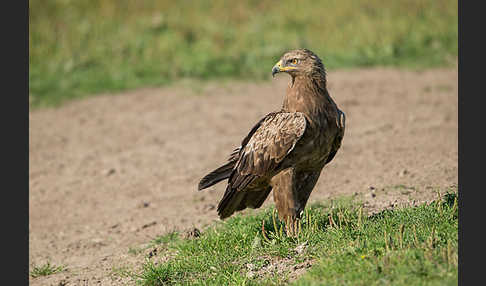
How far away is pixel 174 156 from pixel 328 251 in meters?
4.80

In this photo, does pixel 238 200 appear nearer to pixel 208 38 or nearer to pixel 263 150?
pixel 263 150

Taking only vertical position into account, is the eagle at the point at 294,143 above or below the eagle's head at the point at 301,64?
below

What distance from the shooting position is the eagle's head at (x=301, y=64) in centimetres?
551

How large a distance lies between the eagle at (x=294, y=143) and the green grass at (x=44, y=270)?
1.83m

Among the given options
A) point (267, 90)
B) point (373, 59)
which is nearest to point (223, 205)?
point (267, 90)

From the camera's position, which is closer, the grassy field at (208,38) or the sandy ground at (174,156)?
the sandy ground at (174,156)

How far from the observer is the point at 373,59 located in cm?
1306

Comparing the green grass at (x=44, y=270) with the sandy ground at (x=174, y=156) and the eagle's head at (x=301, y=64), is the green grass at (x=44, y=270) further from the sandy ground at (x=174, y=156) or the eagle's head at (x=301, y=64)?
the eagle's head at (x=301, y=64)

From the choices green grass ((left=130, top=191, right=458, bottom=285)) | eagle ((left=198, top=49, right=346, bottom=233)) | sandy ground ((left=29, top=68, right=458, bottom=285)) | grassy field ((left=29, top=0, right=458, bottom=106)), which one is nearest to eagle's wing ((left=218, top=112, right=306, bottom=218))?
eagle ((left=198, top=49, right=346, bottom=233))

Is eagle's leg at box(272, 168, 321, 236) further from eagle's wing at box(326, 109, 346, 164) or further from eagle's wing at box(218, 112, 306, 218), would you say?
eagle's wing at box(326, 109, 346, 164)

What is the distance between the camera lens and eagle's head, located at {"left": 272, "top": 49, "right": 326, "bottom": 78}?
5508 millimetres

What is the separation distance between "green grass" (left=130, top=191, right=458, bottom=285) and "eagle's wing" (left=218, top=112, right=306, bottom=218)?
34cm

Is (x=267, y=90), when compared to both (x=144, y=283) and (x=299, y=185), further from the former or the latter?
(x=144, y=283)

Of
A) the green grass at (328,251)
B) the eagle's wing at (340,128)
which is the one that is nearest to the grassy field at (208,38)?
the eagle's wing at (340,128)
